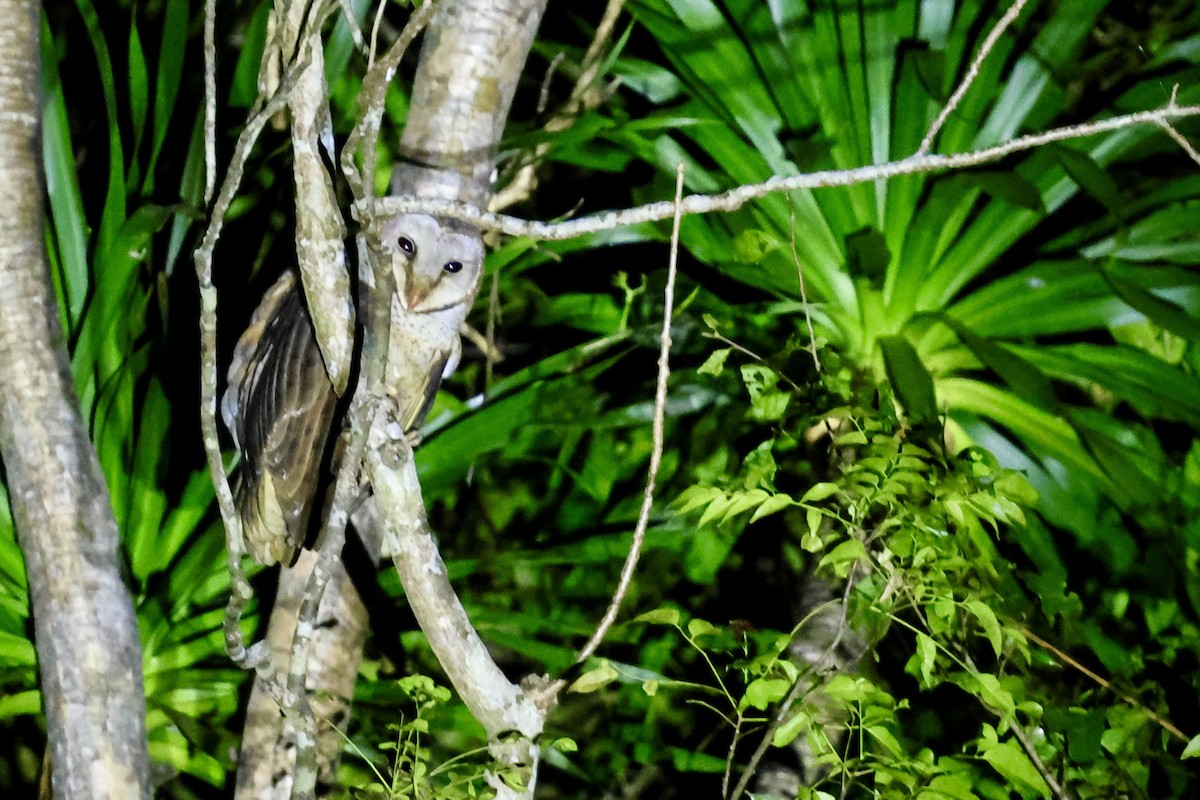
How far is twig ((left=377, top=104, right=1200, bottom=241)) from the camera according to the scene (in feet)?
2.02

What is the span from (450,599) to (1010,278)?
0.95 meters

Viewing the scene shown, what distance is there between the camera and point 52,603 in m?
0.93

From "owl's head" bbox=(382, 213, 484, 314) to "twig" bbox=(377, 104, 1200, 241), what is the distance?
0.36 m

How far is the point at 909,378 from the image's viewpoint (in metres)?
1.16

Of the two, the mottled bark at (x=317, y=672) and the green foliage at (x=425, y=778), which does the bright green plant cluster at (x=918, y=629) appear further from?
the mottled bark at (x=317, y=672)

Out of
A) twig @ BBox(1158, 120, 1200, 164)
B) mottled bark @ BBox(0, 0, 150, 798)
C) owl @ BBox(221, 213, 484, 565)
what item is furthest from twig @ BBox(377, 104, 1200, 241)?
mottled bark @ BBox(0, 0, 150, 798)

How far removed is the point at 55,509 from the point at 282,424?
0.26 meters

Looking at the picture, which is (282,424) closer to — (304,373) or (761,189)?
(304,373)

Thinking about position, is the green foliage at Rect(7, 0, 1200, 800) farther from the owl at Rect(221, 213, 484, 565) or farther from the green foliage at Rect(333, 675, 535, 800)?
the green foliage at Rect(333, 675, 535, 800)

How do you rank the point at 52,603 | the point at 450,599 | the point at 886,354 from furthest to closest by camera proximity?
the point at 886,354, the point at 52,603, the point at 450,599

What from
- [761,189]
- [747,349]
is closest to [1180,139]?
[761,189]

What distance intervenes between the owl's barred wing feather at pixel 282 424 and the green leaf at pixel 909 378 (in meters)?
0.63

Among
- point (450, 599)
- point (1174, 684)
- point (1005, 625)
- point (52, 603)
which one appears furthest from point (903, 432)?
point (52, 603)

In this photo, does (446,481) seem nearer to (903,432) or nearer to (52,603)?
(52,603)
